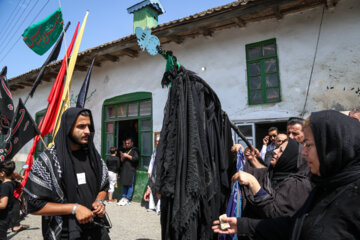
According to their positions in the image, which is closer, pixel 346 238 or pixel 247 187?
pixel 346 238

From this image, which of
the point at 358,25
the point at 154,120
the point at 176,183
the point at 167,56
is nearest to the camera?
the point at 176,183

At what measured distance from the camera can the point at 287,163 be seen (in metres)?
2.02

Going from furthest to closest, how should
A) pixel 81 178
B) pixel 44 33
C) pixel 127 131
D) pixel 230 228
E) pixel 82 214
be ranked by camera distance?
pixel 127 131 → pixel 44 33 → pixel 81 178 → pixel 82 214 → pixel 230 228

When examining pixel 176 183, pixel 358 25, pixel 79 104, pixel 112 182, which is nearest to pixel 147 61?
pixel 79 104

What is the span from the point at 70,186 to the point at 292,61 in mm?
5091

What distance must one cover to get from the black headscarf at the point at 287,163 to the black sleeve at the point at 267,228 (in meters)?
0.60

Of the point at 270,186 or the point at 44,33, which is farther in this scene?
the point at 44,33

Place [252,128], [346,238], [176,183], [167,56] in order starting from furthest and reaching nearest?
[252,128], [167,56], [176,183], [346,238]

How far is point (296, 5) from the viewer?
5.21m

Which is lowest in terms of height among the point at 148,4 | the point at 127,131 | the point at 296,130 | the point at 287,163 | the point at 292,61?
the point at 287,163

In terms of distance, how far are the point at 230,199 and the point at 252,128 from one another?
3.94 metres

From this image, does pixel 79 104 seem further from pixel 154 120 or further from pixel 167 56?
pixel 167 56

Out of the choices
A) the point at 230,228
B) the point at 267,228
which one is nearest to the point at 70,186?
the point at 230,228

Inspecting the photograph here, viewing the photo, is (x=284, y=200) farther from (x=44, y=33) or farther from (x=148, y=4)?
(x=148, y=4)
